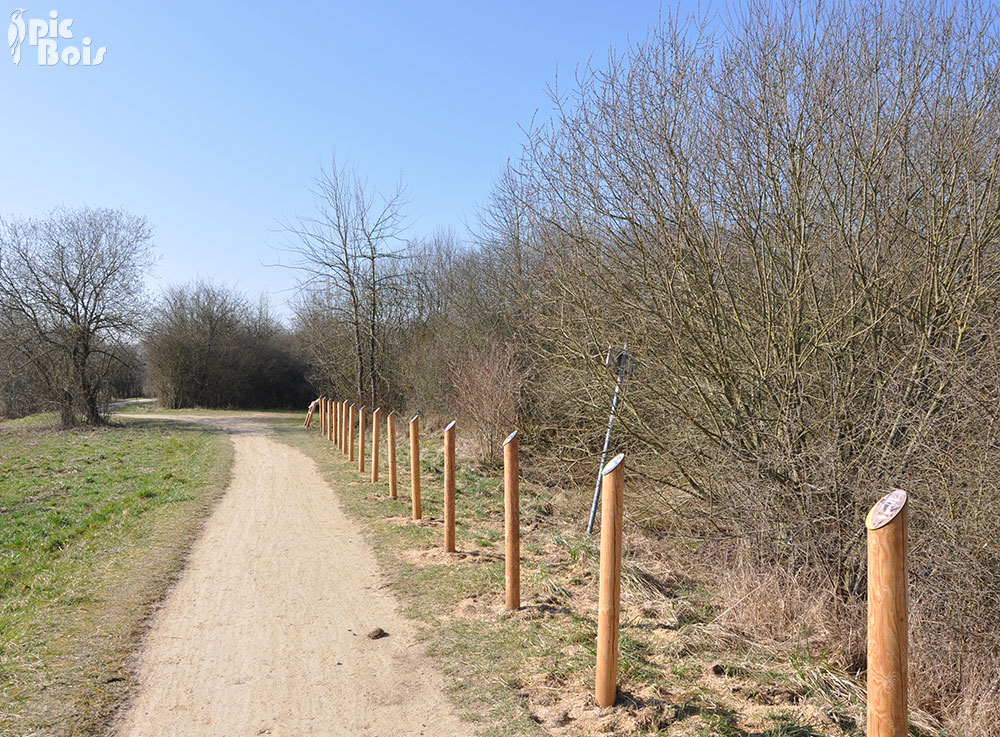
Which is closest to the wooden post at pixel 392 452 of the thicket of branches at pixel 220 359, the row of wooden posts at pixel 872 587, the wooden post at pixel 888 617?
the row of wooden posts at pixel 872 587

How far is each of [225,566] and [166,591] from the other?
0.95 metres

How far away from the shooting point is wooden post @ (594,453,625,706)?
431 centimetres

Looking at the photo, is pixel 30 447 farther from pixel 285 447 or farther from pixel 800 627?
pixel 800 627

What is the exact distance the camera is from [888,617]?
2854 mm

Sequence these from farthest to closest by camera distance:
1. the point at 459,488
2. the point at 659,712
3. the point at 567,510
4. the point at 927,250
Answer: the point at 459,488, the point at 567,510, the point at 927,250, the point at 659,712

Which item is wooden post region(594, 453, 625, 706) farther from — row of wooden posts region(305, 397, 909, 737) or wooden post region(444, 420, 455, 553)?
wooden post region(444, 420, 455, 553)

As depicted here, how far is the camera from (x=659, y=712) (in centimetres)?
423

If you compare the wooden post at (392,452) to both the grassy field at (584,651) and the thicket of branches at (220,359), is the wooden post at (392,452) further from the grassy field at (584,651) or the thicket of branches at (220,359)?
the thicket of branches at (220,359)

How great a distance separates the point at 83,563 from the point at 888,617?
7.80 metres

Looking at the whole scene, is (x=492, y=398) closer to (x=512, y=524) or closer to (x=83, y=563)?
(x=83, y=563)

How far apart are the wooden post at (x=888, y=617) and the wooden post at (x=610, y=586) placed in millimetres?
1597

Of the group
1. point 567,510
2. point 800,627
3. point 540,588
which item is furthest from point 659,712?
point 567,510

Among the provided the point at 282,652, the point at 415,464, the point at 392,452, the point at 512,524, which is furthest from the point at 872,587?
the point at 392,452

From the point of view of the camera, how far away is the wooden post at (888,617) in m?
2.77
